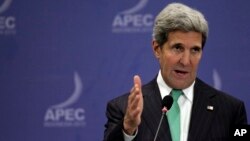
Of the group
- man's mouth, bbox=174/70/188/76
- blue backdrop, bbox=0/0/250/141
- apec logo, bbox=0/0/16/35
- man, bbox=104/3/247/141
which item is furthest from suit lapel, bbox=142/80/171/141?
apec logo, bbox=0/0/16/35

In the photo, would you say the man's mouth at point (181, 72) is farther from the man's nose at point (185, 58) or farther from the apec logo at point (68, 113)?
the apec logo at point (68, 113)

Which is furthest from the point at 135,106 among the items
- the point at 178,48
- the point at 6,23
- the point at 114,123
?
the point at 6,23

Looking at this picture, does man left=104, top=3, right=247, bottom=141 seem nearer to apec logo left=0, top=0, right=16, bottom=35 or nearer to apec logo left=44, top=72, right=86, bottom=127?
apec logo left=44, top=72, right=86, bottom=127

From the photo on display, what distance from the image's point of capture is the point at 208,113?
1837 millimetres

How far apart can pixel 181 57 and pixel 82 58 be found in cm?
129

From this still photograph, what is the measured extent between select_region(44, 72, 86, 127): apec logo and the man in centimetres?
115

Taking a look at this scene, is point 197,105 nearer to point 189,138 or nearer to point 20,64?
point 189,138

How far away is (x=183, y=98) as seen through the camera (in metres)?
1.87

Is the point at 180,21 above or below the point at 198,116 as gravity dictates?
above

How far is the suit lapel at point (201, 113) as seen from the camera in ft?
5.85

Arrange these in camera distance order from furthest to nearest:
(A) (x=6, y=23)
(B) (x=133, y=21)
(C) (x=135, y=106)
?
1. (A) (x=6, y=23)
2. (B) (x=133, y=21)
3. (C) (x=135, y=106)

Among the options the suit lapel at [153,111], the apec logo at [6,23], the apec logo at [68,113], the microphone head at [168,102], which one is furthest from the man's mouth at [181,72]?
the apec logo at [6,23]

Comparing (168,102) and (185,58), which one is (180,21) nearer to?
(185,58)

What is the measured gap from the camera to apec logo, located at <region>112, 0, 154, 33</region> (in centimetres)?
298
